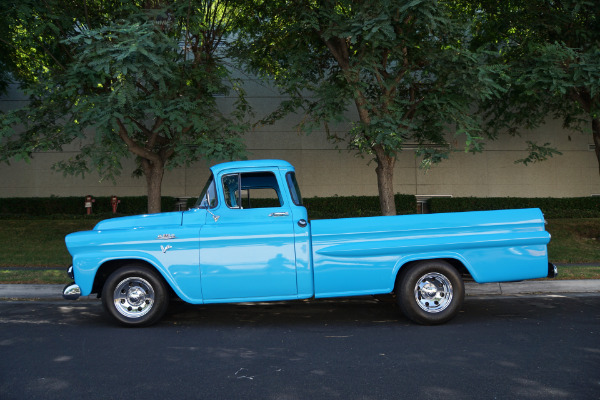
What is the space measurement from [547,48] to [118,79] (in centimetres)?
888

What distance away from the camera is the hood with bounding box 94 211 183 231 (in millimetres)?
7093

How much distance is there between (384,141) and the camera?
11.1 meters

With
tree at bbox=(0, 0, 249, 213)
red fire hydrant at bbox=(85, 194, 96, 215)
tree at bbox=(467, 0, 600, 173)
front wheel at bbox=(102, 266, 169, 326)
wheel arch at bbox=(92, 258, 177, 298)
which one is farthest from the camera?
red fire hydrant at bbox=(85, 194, 96, 215)

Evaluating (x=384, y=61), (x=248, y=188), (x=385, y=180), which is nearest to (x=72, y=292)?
(x=248, y=188)

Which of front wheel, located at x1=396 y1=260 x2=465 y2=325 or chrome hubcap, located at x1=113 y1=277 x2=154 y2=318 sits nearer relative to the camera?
front wheel, located at x1=396 y1=260 x2=465 y2=325

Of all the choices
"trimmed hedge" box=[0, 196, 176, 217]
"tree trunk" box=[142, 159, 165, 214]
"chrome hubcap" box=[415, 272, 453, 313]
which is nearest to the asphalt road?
"chrome hubcap" box=[415, 272, 453, 313]

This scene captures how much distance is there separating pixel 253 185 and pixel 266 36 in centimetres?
708

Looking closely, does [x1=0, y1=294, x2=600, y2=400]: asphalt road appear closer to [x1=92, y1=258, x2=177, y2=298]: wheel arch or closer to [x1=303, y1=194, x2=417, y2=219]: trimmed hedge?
[x1=92, y1=258, x2=177, y2=298]: wheel arch

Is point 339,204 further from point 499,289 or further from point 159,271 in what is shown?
point 159,271

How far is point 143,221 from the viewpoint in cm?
715

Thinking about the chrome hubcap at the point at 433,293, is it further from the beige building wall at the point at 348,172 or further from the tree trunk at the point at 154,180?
the beige building wall at the point at 348,172

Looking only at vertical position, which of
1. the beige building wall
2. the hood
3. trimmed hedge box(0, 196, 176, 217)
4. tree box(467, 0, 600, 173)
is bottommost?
the hood

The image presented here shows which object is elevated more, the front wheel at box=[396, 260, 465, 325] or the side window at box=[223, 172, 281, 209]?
the side window at box=[223, 172, 281, 209]

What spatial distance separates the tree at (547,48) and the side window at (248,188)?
7.10m
